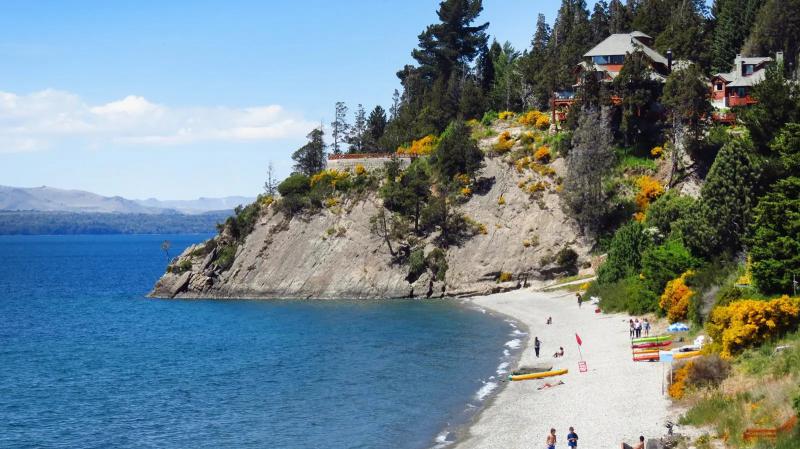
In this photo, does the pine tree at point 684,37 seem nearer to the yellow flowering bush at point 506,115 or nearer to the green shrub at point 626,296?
the yellow flowering bush at point 506,115

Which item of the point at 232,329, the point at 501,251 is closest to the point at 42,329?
the point at 232,329

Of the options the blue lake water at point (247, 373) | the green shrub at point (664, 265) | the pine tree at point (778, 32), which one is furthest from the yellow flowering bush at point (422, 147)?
the green shrub at point (664, 265)

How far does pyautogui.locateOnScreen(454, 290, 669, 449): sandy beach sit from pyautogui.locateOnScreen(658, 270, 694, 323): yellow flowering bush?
11.3ft

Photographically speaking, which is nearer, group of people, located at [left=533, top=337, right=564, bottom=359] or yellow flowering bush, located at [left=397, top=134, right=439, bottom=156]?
group of people, located at [left=533, top=337, right=564, bottom=359]

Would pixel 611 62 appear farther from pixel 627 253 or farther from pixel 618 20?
pixel 627 253

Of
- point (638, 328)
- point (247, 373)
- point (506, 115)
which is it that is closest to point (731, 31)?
point (506, 115)

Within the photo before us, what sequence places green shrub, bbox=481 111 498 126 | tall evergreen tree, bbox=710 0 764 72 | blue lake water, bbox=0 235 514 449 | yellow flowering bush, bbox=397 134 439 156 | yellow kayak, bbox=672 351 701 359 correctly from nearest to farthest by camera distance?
blue lake water, bbox=0 235 514 449
yellow kayak, bbox=672 351 701 359
yellow flowering bush, bbox=397 134 439 156
tall evergreen tree, bbox=710 0 764 72
green shrub, bbox=481 111 498 126

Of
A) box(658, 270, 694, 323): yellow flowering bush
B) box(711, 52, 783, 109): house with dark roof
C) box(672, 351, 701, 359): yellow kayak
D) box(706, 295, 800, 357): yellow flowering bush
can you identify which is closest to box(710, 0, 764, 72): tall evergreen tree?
box(711, 52, 783, 109): house with dark roof

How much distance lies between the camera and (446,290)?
96.9 metres

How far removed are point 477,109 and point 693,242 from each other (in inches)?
2402

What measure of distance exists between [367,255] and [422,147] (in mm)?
20053

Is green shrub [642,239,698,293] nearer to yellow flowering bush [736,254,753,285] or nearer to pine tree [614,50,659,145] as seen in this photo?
yellow flowering bush [736,254,753,285]

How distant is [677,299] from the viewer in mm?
56594

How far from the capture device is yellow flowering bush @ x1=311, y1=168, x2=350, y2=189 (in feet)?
373
